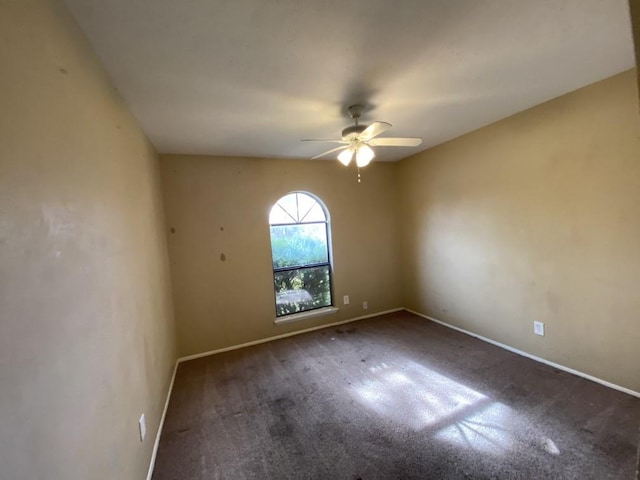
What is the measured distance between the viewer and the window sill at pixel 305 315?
371cm

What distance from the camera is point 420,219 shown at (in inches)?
158

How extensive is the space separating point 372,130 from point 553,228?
1.91m

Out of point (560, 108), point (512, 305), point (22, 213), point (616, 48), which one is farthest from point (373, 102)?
point (512, 305)

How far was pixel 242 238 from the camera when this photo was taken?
11.4ft

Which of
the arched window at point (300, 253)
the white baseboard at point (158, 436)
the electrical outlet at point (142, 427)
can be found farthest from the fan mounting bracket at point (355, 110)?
the white baseboard at point (158, 436)

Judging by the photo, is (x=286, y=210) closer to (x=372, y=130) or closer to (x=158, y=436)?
(x=372, y=130)

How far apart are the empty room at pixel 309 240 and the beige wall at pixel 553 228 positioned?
17mm

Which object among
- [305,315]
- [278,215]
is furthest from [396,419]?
[278,215]

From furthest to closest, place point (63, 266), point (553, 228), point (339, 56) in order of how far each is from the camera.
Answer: point (553, 228), point (339, 56), point (63, 266)

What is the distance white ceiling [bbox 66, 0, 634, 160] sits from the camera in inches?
49.3

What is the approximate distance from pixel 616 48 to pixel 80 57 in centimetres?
292

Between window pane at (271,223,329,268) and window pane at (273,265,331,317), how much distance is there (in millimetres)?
131

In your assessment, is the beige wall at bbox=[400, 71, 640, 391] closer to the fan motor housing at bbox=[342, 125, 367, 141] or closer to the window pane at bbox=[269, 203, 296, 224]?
the fan motor housing at bbox=[342, 125, 367, 141]

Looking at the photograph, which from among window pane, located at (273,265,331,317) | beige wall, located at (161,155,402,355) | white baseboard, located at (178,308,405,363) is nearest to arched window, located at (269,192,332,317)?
window pane, located at (273,265,331,317)
